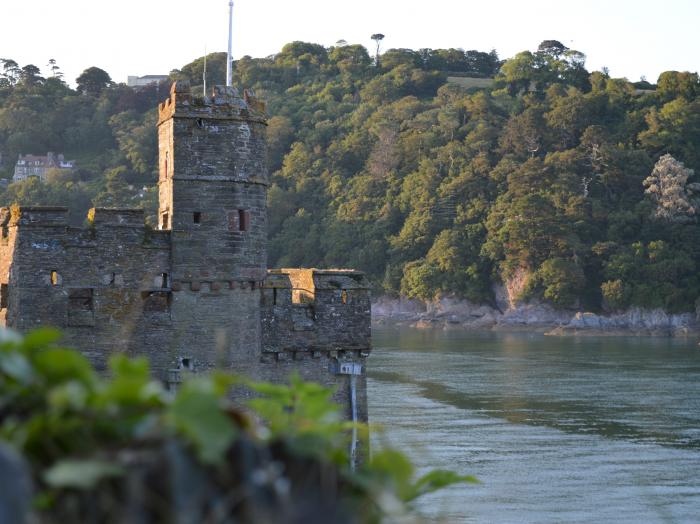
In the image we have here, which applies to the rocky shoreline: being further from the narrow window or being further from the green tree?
the narrow window

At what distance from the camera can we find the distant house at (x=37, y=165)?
4813 inches

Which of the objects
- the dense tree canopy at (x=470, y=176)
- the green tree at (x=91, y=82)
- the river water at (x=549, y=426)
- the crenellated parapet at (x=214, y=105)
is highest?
the green tree at (x=91, y=82)

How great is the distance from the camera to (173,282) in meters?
16.6

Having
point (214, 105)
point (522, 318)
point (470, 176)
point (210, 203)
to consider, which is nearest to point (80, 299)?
point (210, 203)

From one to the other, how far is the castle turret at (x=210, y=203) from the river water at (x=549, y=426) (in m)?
2.86

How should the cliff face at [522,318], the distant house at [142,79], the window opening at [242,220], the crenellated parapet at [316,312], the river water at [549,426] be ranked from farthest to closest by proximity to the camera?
the distant house at [142,79], the cliff face at [522,318], the river water at [549,426], the crenellated parapet at [316,312], the window opening at [242,220]

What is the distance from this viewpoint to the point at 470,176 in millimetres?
108375

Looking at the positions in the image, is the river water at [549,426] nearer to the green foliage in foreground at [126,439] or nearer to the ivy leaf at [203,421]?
the green foliage in foreground at [126,439]

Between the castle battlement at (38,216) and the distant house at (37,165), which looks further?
the distant house at (37,165)

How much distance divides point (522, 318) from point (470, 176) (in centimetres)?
1581

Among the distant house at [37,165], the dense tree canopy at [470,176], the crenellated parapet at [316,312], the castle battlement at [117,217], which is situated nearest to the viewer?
the castle battlement at [117,217]

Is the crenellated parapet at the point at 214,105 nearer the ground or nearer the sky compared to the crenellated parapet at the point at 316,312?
nearer the sky

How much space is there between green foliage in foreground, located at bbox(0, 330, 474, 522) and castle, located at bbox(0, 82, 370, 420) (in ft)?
44.3

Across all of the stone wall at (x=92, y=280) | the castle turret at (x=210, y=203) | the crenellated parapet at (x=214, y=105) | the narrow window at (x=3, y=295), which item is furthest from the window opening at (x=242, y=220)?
the narrow window at (x=3, y=295)
